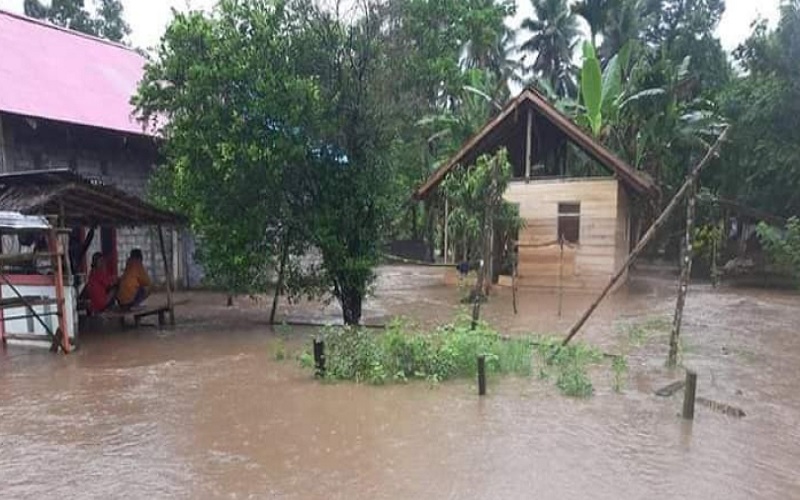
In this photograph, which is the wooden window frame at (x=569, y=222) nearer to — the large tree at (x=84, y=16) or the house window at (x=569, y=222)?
the house window at (x=569, y=222)

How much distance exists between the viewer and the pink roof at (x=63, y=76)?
1381cm

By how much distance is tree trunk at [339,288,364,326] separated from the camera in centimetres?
1195

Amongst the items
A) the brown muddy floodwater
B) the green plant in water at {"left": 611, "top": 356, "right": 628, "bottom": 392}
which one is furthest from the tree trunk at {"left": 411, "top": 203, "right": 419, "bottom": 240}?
the green plant in water at {"left": 611, "top": 356, "right": 628, "bottom": 392}

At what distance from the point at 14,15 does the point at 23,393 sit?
13737 mm

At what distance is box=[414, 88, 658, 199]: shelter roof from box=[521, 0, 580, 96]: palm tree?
58.3 feet

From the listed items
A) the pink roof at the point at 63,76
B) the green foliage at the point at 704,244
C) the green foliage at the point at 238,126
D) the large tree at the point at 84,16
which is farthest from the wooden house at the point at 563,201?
the large tree at the point at 84,16

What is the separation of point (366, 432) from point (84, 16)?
1324 inches

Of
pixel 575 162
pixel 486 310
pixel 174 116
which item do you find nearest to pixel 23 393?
pixel 174 116

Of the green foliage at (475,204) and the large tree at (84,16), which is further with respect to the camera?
the large tree at (84,16)

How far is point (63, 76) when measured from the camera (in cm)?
1582

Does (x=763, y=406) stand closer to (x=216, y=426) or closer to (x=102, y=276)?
(x=216, y=426)

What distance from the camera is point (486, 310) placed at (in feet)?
49.0

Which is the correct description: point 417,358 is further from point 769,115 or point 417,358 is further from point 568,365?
point 769,115

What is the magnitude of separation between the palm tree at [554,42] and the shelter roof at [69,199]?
28.6 meters
